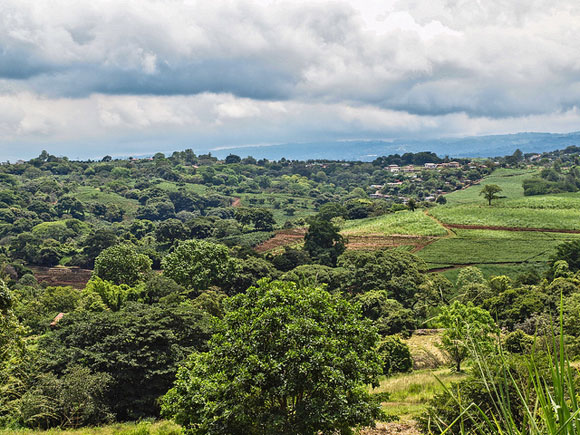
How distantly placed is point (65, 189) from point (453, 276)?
348 ft

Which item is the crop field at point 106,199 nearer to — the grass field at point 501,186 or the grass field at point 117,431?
the grass field at point 501,186

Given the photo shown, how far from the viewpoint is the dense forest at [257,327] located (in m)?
10.0

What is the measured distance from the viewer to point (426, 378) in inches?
757

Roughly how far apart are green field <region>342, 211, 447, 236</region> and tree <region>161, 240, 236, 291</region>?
27.5 m

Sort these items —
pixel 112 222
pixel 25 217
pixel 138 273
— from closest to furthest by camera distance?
pixel 138 273 → pixel 25 217 → pixel 112 222

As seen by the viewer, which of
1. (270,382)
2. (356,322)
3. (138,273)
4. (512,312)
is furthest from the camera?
(138,273)

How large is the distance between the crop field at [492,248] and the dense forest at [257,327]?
2.65 meters

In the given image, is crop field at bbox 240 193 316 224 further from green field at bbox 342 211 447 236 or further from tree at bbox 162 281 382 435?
tree at bbox 162 281 382 435

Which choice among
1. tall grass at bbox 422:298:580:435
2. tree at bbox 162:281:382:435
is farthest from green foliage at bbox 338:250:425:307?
tall grass at bbox 422:298:580:435

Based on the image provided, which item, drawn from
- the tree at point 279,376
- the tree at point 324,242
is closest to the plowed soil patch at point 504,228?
the tree at point 324,242

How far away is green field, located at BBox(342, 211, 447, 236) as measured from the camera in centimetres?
6147

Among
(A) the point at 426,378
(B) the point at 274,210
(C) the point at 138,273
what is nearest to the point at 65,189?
(B) the point at 274,210

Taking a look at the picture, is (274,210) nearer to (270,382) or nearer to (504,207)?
(504,207)

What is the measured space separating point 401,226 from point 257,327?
185ft
